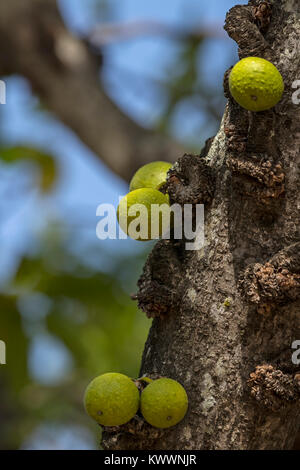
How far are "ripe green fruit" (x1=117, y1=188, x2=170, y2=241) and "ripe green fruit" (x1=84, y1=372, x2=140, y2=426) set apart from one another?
19.7 inches

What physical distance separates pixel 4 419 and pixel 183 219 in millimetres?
7011

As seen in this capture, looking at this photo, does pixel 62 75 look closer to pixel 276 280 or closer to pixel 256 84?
pixel 256 84

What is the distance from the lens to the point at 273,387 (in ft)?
6.22

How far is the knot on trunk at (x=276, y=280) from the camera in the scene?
1.88m

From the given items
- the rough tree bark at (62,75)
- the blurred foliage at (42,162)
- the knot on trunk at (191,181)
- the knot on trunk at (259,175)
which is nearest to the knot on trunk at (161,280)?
the knot on trunk at (191,181)

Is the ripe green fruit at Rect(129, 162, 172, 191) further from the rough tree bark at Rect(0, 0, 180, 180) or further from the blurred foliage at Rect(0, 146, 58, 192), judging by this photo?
the rough tree bark at Rect(0, 0, 180, 180)

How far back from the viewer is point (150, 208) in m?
2.13

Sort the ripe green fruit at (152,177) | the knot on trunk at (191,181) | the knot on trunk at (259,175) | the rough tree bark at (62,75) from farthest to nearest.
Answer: the rough tree bark at (62,75), the ripe green fruit at (152,177), the knot on trunk at (191,181), the knot on trunk at (259,175)

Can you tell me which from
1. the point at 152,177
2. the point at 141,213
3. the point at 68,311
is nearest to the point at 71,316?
the point at 68,311

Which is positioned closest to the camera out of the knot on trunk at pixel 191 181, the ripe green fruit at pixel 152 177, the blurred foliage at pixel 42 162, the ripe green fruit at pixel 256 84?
the ripe green fruit at pixel 256 84

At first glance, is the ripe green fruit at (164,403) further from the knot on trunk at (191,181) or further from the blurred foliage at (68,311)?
the blurred foliage at (68,311)

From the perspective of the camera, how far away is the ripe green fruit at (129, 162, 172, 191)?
236 cm

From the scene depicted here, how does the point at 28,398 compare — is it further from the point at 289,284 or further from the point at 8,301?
the point at 289,284

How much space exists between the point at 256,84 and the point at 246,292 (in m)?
0.64
